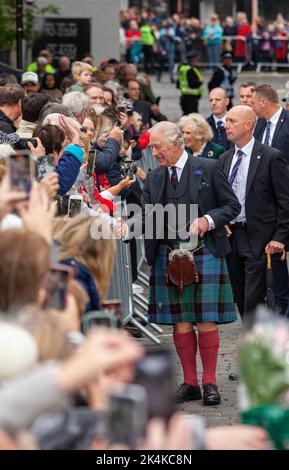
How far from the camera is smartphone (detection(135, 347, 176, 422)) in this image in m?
4.05

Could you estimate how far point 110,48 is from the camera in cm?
3189

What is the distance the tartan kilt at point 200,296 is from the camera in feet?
32.3

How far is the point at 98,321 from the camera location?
5.37 meters

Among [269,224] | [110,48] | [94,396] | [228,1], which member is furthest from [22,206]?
[228,1]

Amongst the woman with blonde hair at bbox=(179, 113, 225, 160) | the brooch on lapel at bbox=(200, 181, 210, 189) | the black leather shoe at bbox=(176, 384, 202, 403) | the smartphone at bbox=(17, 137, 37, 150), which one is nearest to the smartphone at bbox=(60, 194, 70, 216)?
the smartphone at bbox=(17, 137, 37, 150)

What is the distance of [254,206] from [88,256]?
4.55 metres

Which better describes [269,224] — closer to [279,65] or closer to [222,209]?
[222,209]

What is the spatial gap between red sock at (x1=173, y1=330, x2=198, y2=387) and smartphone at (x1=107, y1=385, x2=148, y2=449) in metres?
5.79

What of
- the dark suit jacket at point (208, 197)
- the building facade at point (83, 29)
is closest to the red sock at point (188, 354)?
the dark suit jacket at point (208, 197)

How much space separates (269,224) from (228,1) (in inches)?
1788

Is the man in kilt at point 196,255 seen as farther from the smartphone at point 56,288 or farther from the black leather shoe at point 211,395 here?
the smartphone at point 56,288

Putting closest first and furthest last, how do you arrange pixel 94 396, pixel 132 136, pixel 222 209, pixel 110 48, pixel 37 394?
pixel 37 394
pixel 94 396
pixel 222 209
pixel 132 136
pixel 110 48

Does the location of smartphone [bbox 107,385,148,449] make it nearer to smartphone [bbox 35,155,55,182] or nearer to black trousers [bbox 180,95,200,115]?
smartphone [bbox 35,155,55,182]

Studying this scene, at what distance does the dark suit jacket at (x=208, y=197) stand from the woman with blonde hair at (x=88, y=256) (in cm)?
339
